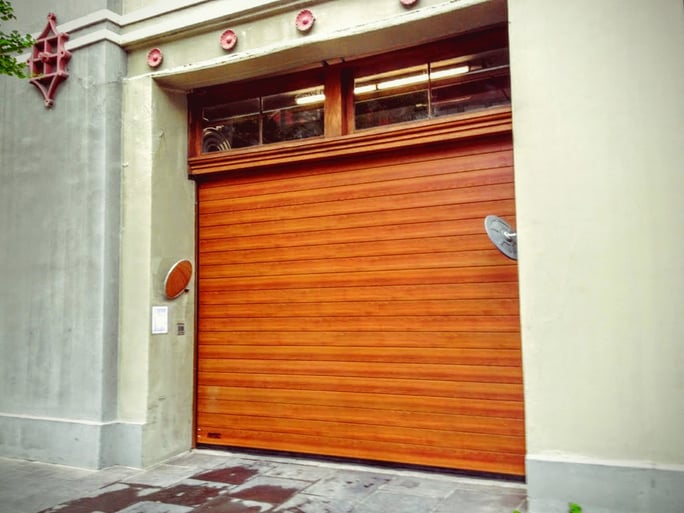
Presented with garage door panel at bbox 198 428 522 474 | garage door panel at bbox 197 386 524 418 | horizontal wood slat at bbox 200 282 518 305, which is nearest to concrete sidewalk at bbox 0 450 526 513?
garage door panel at bbox 198 428 522 474

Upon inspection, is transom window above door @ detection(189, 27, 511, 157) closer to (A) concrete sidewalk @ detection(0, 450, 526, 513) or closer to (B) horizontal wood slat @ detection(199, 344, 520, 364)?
(B) horizontal wood slat @ detection(199, 344, 520, 364)

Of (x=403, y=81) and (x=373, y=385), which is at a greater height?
(x=403, y=81)

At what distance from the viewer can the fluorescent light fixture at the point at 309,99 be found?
A: 6438 millimetres

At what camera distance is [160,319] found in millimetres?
6520

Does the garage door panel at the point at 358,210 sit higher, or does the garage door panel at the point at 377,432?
the garage door panel at the point at 358,210

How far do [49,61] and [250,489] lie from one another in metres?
5.55

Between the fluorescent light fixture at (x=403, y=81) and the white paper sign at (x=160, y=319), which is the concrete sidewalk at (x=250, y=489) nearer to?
the white paper sign at (x=160, y=319)

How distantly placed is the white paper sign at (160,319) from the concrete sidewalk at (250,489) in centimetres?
150

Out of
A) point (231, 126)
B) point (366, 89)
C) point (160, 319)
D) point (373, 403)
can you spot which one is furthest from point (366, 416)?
point (231, 126)

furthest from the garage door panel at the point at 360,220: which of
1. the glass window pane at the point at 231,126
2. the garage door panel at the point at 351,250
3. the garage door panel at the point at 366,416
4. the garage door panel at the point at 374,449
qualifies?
the garage door panel at the point at 374,449

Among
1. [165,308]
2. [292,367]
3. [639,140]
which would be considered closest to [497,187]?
[639,140]

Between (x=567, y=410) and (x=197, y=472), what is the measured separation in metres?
3.79

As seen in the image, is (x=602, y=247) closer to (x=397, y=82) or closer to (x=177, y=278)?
(x=397, y=82)

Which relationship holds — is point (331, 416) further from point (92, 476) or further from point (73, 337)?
point (73, 337)
